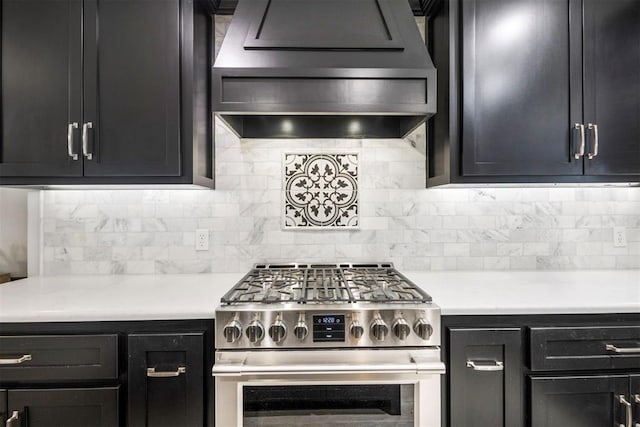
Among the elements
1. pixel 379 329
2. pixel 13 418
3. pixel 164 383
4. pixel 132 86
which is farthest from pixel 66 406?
pixel 132 86

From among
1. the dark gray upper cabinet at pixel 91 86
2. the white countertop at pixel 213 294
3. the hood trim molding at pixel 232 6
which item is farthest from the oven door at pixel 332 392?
the hood trim molding at pixel 232 6

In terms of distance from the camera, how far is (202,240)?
198 cm

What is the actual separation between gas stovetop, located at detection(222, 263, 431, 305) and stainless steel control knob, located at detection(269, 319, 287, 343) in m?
0.10

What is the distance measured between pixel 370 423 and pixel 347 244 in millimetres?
938

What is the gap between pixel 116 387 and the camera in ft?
4.16

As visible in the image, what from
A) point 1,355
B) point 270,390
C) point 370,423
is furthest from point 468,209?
point 1,355

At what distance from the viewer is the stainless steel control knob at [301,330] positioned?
127 cm

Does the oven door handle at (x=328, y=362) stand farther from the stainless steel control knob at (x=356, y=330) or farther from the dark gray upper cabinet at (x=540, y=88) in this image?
the dark gray upper cabinet at (x=540, y=88)

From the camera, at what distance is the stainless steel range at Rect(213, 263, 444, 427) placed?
1262 mm

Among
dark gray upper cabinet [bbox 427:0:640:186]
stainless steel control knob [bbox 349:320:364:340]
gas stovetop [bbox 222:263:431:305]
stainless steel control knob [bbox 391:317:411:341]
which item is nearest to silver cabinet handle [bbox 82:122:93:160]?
gas stovetop [bbox 222:263:431:305]

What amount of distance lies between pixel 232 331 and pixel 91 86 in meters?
1.25

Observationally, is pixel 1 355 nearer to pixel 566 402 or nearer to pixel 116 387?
pixel 116 387

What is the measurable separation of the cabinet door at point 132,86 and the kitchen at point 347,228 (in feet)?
1.18

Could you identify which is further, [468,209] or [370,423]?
[468,209]
